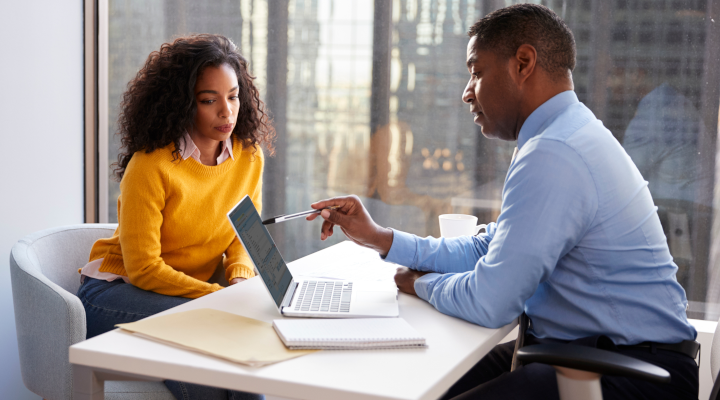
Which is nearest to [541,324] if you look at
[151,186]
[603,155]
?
[603,155]

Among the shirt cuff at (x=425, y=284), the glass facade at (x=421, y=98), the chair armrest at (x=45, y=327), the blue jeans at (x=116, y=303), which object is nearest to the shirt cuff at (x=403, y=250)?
the shirt cuff at (x=425, y=284)

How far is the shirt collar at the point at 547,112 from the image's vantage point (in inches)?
52.1

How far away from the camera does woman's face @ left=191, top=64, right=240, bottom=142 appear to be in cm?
182

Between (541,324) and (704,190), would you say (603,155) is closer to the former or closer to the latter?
(541,324)

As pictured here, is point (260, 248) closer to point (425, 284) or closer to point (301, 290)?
point (301, 290)

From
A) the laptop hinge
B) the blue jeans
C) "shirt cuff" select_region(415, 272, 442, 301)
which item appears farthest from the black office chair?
the blue jeans

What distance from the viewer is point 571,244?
3.85 ft

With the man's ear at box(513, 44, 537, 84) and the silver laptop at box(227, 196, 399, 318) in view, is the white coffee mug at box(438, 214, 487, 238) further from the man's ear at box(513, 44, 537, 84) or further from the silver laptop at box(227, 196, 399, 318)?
the man's ear at box(513, 44, 537, 84)

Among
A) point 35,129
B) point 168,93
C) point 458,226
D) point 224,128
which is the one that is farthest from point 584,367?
point 35,129

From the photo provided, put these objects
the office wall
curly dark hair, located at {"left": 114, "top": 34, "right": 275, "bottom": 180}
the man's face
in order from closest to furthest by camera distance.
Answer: the man's face
curly dark hair, located at {"left": 114, "top": 34, "right": 275, "bottom": 180}
the office wall

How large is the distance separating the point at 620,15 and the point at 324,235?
4.52 ft

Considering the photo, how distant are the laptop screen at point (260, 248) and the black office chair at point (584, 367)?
53 cm

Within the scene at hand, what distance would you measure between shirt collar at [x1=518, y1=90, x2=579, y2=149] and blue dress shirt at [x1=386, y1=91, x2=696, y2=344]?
0.04 meters

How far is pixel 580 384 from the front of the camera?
3.18ft
